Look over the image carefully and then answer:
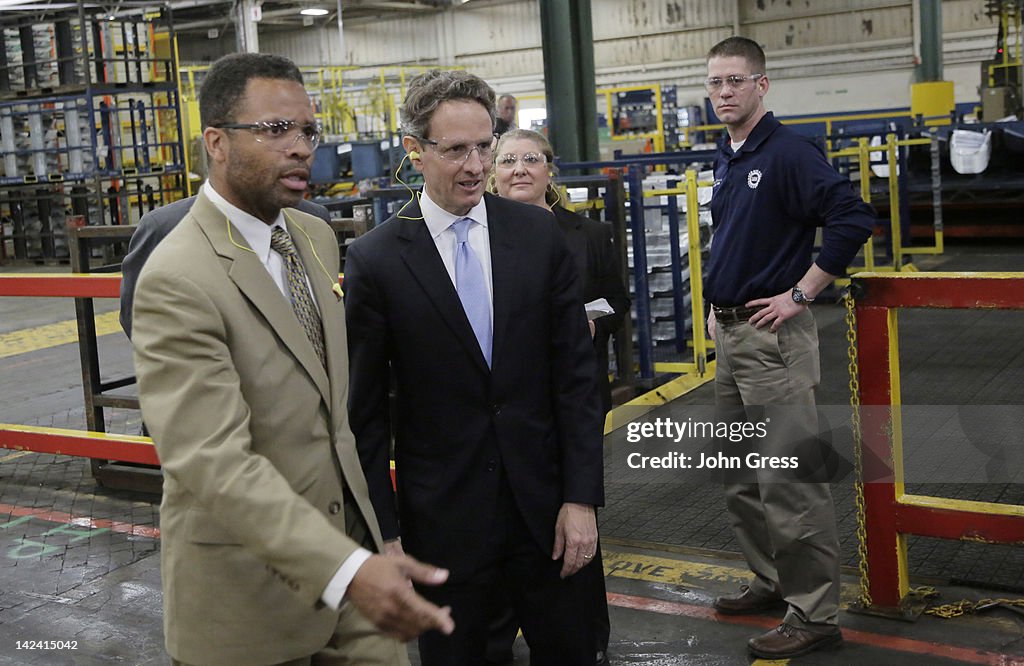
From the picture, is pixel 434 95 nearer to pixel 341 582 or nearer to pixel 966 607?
pixel 341 582

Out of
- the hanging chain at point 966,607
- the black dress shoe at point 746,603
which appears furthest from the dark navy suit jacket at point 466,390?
the hanging chain at point 966,607

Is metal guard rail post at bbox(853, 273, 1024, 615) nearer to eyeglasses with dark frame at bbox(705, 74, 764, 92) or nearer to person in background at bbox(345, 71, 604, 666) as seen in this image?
eyeglasses with dark frame at bbox(705, 74, 764, 92)

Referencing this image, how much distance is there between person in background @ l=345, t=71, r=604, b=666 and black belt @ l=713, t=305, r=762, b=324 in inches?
52.0

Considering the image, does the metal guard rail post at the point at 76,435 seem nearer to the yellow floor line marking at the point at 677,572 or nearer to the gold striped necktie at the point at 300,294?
the yellow floor line marking at the point at 677,572

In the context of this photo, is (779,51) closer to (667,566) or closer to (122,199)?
(122,199)

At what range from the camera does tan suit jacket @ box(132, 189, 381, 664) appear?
6.12ft

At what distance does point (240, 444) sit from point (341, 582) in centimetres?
30

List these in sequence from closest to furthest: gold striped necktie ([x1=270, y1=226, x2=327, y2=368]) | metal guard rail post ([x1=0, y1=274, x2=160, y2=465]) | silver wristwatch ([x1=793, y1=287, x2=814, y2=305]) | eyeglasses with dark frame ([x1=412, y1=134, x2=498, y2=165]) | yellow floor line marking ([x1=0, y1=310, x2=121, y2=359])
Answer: gold striped necktie ([x1=270, y1=226, x2=327, y2=368]) < eyeglasses with dark frame ([x1=412, y1=134, x2=498, y2=165]) < silver wristwatch ([x1=793, y1=287, x2=814, y2=305]) < metal guard rail post ([x1=0, y1=274, x2=160, y2=465]) < yellow floor line marking ([x1=0, y1=310, x2=121, y2=359])

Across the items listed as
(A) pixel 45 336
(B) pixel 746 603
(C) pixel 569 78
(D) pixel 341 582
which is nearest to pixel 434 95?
(D) pixel 341 582

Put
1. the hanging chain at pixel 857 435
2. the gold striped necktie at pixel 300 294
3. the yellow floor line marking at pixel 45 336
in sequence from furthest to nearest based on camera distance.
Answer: the yellow floor line marking at pixel 45 336, the hanging chain at pixel 857 435, the gold striped necktie at pixel 300 294

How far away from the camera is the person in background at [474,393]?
2.53 metres

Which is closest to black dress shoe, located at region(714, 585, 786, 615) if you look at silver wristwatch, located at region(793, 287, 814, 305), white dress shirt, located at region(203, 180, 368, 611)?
silver wristwatch, located at region(793, 287, 814, 305)

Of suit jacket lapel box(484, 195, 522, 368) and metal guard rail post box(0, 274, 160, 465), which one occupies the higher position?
suit jacket lapel box(484, 195, 522, 368)

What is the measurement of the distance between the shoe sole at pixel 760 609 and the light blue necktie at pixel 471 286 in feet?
6.94
